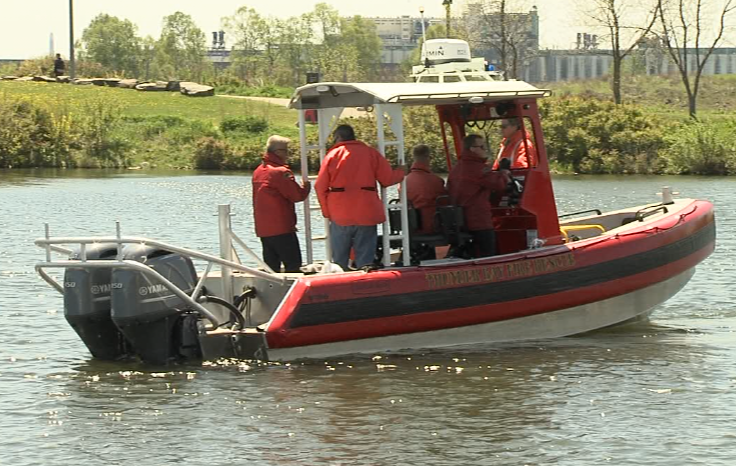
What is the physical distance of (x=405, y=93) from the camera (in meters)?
11.8

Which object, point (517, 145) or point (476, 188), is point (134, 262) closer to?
point (476, 188)

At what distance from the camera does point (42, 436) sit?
31.9 feet

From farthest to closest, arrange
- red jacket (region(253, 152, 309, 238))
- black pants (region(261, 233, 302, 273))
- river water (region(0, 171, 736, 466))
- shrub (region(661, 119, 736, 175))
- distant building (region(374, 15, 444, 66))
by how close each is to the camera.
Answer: distant building (region(374, 15, 444, 66)) < shrub (region(661, 119, 736, 175)) < black pants (region(261, 233, 302, 273)) < red jacket (region(253, 152, 309, 238)) < river water (region(0, 171, 736, 466))

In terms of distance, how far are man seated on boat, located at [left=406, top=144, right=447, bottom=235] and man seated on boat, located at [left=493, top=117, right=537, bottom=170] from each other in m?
0.79

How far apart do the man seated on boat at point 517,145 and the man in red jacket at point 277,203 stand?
75.9 inches

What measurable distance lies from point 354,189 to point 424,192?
96 centimetres

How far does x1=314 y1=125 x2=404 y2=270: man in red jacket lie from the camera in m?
11.8

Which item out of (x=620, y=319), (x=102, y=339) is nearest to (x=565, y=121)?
(x=620, y=319)

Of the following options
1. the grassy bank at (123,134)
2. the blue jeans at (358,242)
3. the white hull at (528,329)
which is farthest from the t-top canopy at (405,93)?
the grassy bank at (123,134)

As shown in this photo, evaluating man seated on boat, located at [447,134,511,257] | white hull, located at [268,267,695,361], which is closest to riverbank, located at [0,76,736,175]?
white hull, located at [268,267,695,361]

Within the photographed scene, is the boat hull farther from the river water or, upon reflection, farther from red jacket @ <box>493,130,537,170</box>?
red jacket @ <box>493,130,537,170</box>

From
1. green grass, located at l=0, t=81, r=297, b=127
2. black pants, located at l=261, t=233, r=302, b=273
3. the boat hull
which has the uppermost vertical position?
green grass, located at l=0, t=81, r=297, b=127

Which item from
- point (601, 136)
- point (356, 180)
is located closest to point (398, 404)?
point (356, 180)

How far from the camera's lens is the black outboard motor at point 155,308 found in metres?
10.9
